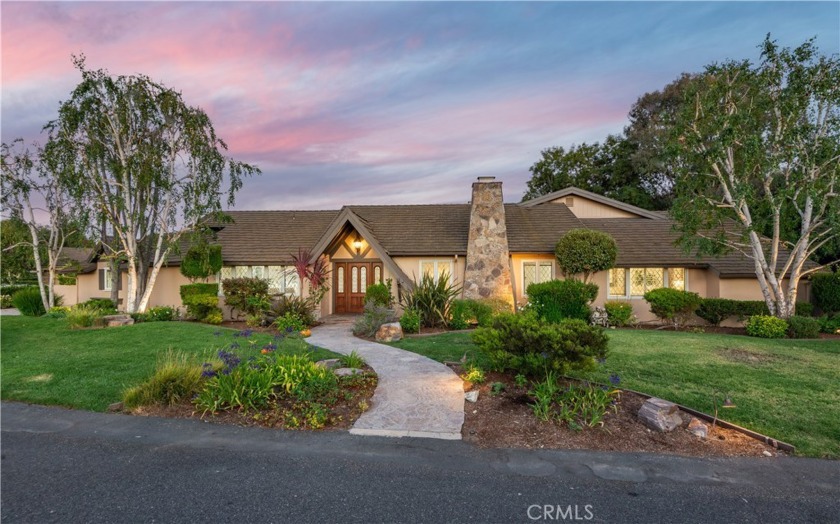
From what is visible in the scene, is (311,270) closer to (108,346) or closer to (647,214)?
(108,346)

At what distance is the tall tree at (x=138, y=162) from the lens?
48.6 ft

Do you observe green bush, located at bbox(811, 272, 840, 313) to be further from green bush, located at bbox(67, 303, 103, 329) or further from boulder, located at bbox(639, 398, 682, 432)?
green bush, located at bbox(67, 303, 103, 329)

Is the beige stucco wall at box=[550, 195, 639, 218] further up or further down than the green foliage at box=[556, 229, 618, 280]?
further up

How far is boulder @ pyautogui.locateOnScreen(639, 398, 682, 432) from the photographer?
5.21 meters

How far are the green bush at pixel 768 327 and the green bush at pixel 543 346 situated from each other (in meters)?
10.0

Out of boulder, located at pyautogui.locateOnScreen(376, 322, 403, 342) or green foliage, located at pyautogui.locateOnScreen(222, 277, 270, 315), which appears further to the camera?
green foliage, located at pyautogui.locateOnScreen(222, 277, 270, 315)

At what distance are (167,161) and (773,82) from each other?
68.7ft

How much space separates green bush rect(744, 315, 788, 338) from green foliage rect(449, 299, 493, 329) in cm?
812

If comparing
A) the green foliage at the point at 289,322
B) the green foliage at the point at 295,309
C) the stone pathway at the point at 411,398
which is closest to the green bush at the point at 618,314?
the stone pathway at the point at 411,398

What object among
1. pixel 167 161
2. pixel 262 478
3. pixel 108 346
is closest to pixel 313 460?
pixel 262 478

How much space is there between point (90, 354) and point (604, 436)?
10570 millimetres

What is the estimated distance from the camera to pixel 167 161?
16.1 m

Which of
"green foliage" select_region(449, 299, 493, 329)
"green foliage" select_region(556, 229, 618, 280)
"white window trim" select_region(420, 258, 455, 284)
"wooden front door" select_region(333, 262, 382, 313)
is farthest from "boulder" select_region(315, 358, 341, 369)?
"green foliage" select_region(556, 229, 618, 280)

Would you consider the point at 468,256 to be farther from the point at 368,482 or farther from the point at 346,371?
the point at 368,482
